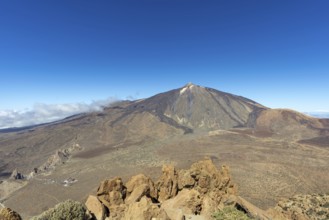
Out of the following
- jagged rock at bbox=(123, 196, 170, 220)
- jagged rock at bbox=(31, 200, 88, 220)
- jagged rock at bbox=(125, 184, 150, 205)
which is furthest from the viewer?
jagged rock at bbox=(125, 184, 150, 205)

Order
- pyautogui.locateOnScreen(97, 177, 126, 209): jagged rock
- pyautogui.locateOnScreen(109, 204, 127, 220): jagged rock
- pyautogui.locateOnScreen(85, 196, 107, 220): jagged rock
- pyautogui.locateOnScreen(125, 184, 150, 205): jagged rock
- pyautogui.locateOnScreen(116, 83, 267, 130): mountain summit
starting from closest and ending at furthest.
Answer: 1. pyautogui.locateOnScreen(85, 196, 107, 220): jagged rock
2. pyautogui.locateOnScreen(109, 204, 127, 220): jagged rock
3. pyautogui.locateOnScreen(97, 177, 126, 209): jagged rock
4. pyautogui.locateOnScreen(125, 184, 150, 205): jagged rock
5. pyautogui.locateOnScreen(116, 83, 267, 130): mountain summit

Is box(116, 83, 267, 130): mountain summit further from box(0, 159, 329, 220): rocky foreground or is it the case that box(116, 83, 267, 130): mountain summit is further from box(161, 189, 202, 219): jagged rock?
box(161, 189, 202, 219): jagged rock

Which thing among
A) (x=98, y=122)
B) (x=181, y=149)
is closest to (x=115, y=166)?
(x=181, y=149)

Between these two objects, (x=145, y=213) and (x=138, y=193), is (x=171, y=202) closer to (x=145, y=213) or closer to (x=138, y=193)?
(x=138, y=193)

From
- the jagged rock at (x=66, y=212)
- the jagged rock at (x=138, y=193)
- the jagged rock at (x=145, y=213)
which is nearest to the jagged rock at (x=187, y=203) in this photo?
the jagged rock at (x=145, y=213)

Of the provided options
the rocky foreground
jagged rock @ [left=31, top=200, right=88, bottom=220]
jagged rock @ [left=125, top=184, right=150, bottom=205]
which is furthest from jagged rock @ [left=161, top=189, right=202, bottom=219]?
jagged rock @ [left=31, top=200, right=88, bottom=220]

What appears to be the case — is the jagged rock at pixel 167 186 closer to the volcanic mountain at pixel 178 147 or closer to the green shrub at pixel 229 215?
the green shrub at pixel 229 215

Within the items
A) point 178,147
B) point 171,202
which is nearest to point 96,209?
point 171,202

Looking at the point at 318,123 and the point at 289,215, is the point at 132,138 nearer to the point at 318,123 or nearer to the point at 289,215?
the point at 318,123

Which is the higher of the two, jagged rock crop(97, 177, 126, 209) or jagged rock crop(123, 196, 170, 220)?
jagged rock crop(123, 196, 170, 220)
